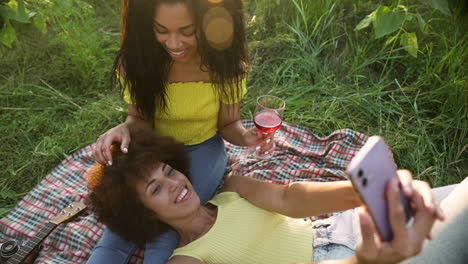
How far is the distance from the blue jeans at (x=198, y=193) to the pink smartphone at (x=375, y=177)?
52.8 inches

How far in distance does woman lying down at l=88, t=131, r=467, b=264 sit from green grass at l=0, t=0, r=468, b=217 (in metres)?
1.27

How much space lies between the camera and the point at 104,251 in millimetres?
2152

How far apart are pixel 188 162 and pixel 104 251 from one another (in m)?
0.65

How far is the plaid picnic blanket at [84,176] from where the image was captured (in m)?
2.50

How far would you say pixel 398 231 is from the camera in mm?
1038

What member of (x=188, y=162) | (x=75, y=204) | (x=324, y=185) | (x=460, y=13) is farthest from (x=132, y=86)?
(x=460, y=13)

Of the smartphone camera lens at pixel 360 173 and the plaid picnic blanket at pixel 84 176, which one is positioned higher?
the smartphone camera lens at pixel 360 173

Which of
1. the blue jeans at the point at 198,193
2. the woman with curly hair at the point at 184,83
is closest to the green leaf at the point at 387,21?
the woman with curly hair at the point at 184,83

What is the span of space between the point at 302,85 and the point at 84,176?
201 cm

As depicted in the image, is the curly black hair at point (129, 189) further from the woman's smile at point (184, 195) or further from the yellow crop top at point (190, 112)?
the yellow crop top at point (190, 112)

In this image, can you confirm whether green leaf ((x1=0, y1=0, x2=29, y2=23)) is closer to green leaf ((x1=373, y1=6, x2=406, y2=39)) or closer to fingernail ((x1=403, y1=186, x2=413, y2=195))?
green leaf ((x1=373, y1=6, x2=406, y2=39))

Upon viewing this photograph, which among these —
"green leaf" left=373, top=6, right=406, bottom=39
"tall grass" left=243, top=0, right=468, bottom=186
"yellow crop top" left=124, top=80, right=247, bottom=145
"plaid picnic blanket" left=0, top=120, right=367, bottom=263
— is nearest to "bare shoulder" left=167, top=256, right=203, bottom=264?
"plaid picnic blanket" left=0, top=120, right=367, bottom=263

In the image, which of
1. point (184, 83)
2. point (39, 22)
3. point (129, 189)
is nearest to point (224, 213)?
point (129, 189)

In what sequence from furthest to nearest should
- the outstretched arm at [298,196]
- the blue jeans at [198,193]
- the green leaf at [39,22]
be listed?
the green leaf at [39,22] < the blue jeans at [198,193] < the outstretched arm at [298,196]
